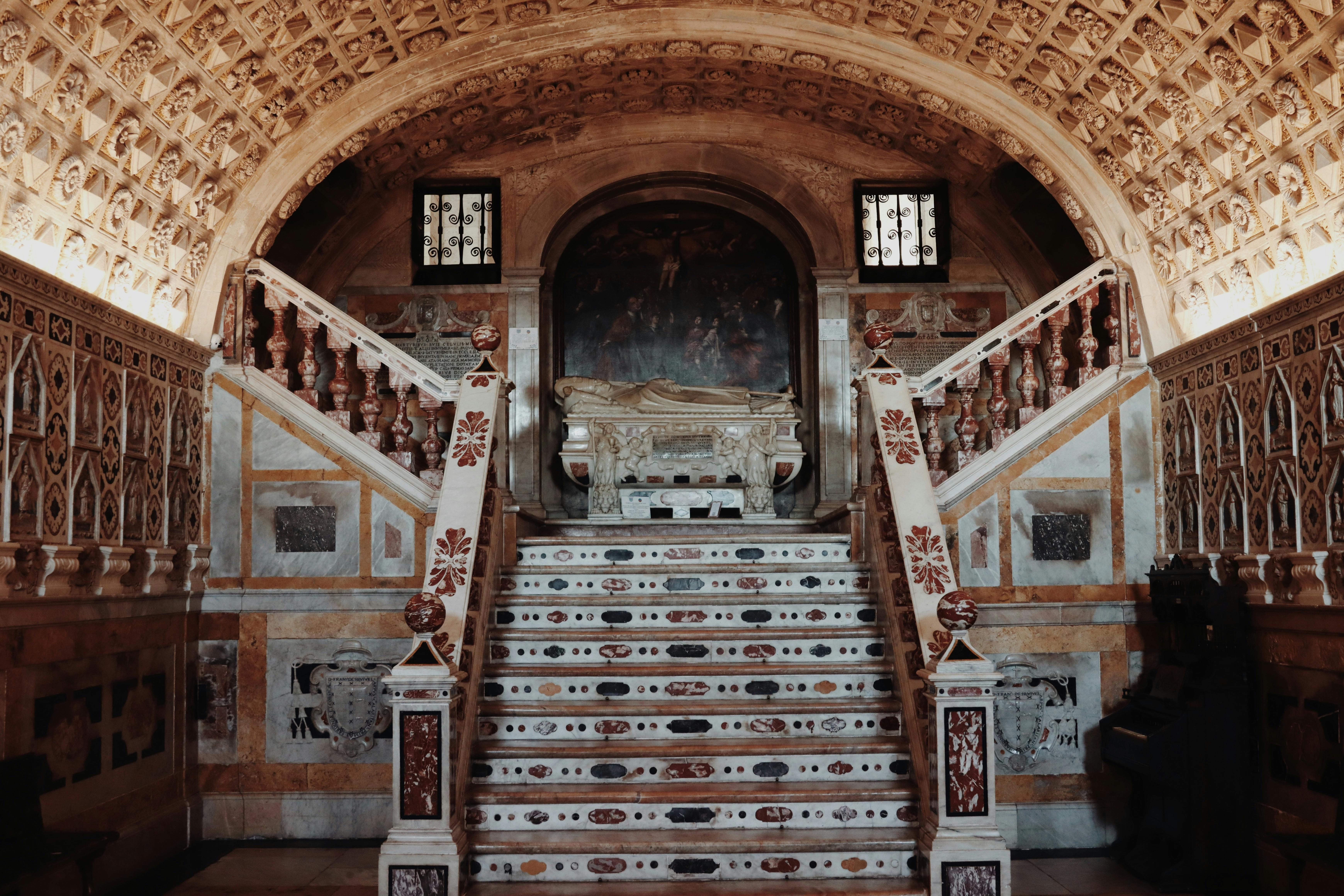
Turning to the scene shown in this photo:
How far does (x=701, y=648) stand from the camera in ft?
20.4

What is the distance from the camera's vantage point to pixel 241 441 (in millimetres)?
7180

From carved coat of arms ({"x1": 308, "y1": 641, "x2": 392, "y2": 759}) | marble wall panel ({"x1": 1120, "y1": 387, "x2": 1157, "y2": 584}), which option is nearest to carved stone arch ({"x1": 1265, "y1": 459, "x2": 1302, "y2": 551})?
marble wall panel ({"x1": 1120, "y1": 387, "x2": 1157, "y2": 584})

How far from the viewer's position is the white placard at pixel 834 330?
9.25m

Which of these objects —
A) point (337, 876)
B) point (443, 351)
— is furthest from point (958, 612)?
point (443, 351)

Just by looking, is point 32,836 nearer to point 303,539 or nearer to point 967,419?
point 303,539

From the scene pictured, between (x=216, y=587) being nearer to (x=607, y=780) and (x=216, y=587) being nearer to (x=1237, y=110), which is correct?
(x=607, y=780)

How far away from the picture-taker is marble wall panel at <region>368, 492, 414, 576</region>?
23.0 ft

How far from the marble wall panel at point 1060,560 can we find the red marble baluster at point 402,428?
3.82 meters

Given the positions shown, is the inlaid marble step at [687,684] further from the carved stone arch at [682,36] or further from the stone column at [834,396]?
the carved stone arch at [682,36]

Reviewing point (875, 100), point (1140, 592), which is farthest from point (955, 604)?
point (875, 100)

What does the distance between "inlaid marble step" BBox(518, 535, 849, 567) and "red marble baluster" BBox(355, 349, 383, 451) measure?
1.20 meters

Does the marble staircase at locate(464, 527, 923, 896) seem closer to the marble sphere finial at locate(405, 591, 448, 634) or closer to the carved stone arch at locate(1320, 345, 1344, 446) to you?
the marble sphere finial at locate(405, 591, 448, 634)

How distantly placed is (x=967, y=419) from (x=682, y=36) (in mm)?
3208

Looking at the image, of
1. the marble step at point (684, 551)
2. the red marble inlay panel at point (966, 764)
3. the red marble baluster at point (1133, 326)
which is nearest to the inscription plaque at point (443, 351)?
the marble step at point (684, 551)
